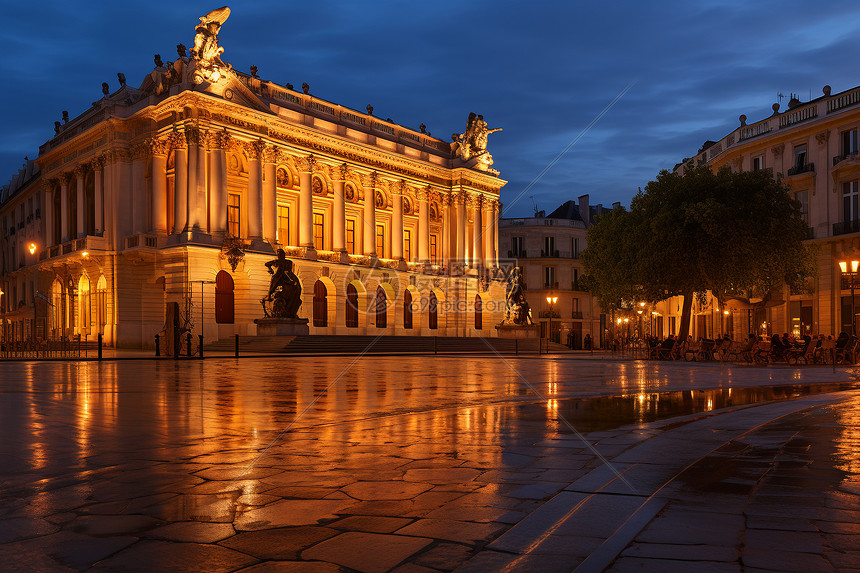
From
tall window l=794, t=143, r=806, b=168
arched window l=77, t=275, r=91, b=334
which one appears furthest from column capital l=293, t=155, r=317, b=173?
tall window l=794, t=143, r=806, b=168

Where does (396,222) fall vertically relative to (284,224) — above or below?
above

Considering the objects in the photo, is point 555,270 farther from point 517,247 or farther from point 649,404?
point 649,404

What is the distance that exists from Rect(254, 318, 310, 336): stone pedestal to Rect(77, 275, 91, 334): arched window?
15.1m

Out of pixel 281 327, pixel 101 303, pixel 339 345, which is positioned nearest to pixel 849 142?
pixel 339 345

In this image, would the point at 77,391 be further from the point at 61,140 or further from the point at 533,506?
the point at 61,140

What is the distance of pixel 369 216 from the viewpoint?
59.9 metres

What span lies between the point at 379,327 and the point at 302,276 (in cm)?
1031

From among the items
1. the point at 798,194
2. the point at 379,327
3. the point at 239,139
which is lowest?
the point at 379,327

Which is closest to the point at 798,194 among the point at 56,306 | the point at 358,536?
the point at 358,536

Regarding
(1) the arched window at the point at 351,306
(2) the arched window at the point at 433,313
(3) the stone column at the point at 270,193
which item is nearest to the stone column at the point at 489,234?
(2) the arched window at the point at 433,313

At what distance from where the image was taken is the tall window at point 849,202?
41.1 metres

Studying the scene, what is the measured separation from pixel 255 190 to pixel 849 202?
120 ft

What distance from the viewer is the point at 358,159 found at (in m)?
58.5

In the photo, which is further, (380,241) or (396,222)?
(380,241)
